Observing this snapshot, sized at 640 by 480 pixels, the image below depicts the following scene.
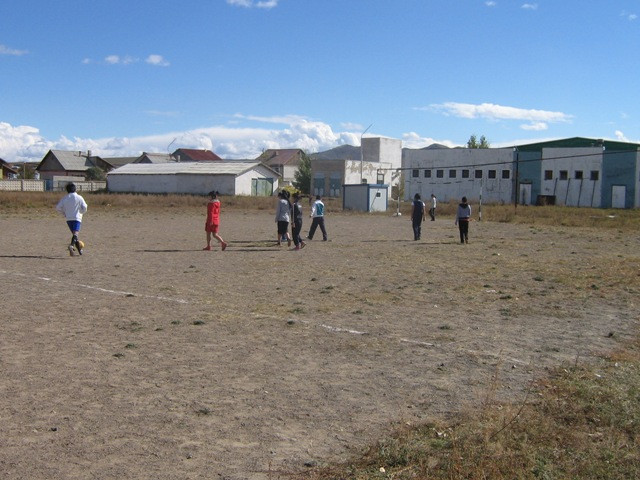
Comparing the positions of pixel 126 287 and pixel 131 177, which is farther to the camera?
pixel 131 177

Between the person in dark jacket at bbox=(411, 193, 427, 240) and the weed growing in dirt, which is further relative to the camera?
the person in dark jacket at bbox=(411, 193, 427, 240)

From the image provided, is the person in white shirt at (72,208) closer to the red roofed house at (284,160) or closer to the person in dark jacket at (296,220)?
the person in dark jacket at (296,220)

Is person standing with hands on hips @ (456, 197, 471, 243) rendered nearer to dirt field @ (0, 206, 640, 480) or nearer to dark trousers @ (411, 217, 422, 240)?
dark trousers @ (411, 217, 422, 240)

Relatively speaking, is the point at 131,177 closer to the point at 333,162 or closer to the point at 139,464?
the point at 333,162

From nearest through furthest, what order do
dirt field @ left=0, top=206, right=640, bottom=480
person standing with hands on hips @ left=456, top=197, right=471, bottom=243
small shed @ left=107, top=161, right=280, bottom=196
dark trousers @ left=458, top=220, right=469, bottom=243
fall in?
1. dirt field @ left=0, top=206, right=640, bottom=480
2. person standing with hands on hips @ left=456, top=197, right=471, bottom=243
3. dark trousers @ left=458, top=220, right=469, bottom=243
4. small shed @ left=107, top=161, right=280, bottom=196

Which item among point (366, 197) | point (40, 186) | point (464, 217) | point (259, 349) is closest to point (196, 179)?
point (40, 186)

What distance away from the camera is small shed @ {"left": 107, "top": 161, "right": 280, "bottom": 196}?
73438mm

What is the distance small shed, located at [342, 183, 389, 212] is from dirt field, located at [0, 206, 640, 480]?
30679 millimetres

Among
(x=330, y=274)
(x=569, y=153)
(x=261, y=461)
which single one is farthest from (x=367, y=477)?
(x=569, y=153)

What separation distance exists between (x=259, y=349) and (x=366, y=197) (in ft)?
133

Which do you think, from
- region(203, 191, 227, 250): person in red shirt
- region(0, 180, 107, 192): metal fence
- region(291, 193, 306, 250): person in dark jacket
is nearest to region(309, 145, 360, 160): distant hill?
region(0, 180, 107, 192): metal fence

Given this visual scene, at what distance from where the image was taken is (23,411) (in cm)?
562

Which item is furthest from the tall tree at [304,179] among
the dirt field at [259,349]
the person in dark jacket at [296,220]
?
the dirt field at [259,349]

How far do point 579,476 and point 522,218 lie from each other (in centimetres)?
3757
